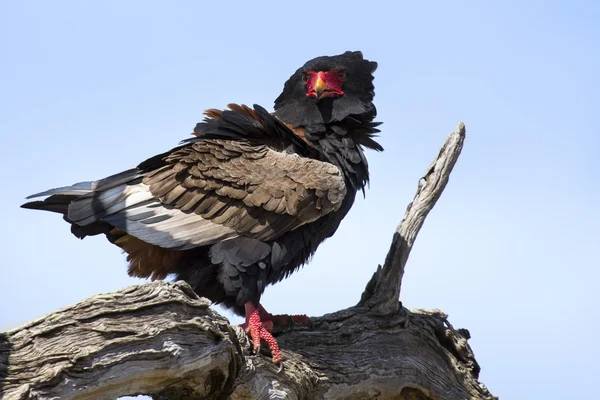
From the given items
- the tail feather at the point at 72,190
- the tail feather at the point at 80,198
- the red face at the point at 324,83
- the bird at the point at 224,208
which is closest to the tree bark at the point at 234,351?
the bird at the point at 224,208

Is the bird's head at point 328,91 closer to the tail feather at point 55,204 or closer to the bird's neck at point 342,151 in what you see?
the bird's neck at point 342,151

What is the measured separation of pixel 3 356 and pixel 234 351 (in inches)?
50.4

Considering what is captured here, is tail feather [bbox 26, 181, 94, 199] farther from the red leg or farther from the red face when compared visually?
the red face

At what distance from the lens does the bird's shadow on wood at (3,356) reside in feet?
12.2

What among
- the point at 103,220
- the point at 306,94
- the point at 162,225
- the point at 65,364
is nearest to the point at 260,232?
the point at 162,225

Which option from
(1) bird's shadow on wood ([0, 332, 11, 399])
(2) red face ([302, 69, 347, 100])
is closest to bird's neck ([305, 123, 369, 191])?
(2) red face ([302, 69, 347, 100])

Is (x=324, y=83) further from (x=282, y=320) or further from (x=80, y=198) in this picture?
(x=80, y=198)

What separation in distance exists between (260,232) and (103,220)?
3.32 feet

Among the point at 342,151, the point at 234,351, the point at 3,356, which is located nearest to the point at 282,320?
the point at 234,351

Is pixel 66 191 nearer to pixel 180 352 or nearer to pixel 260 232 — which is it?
pixel 260 232

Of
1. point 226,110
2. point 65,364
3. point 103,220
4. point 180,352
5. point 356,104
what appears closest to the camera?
point 65,364

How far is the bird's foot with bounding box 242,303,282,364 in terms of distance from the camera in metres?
5.14

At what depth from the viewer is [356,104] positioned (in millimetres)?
6551

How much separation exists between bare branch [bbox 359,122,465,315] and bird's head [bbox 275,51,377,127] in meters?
0.67
